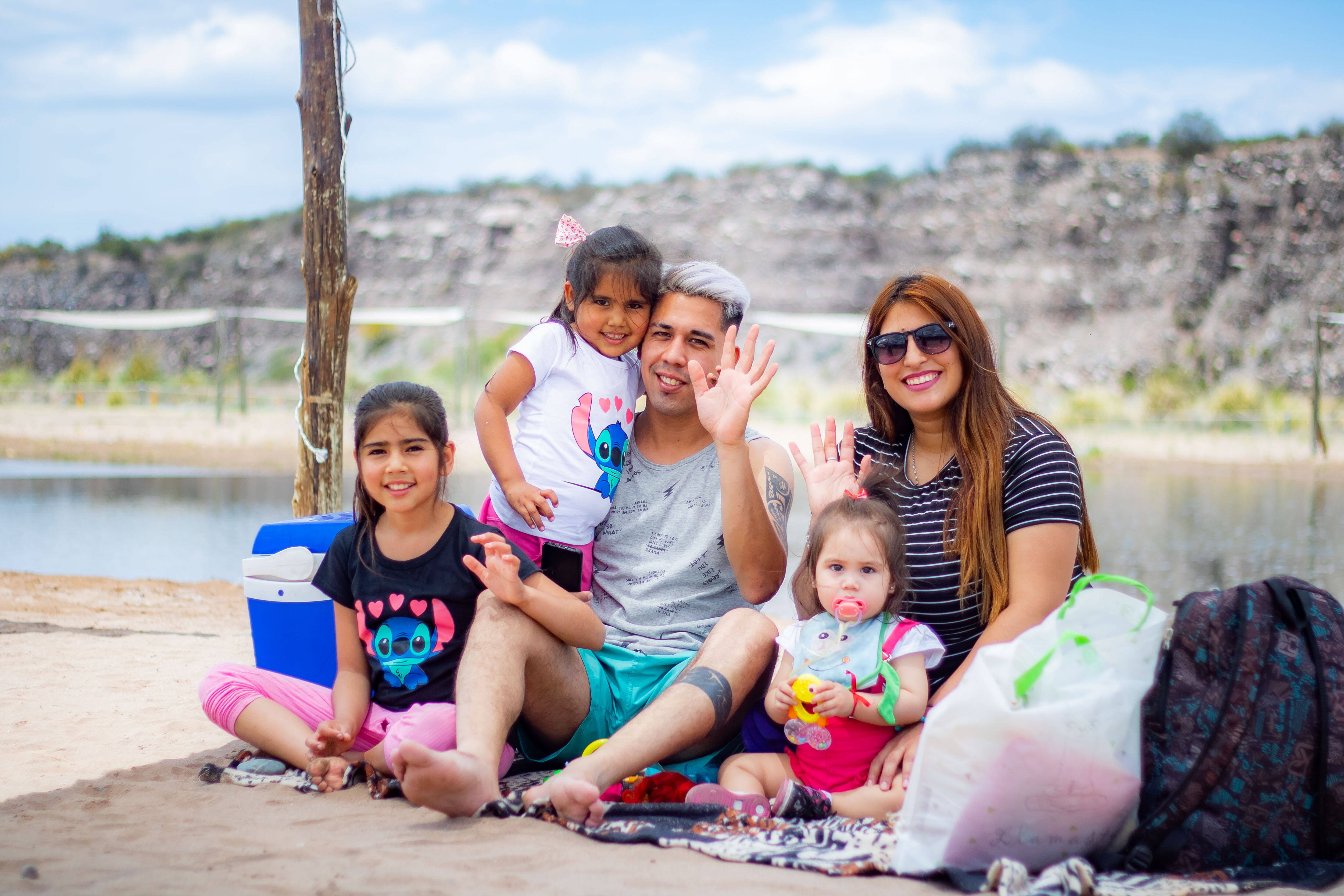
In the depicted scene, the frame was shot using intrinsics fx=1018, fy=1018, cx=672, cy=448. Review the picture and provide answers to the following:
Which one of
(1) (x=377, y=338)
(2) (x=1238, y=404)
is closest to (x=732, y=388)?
(2) (x=1238, y=404)

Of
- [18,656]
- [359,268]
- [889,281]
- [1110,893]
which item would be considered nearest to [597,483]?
[889,281]

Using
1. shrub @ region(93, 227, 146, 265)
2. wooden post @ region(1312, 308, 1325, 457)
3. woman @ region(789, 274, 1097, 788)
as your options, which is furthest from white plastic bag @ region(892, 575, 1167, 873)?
shrub @ region(93, 227, 146, 265)

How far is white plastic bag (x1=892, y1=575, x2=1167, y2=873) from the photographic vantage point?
1.96 metres

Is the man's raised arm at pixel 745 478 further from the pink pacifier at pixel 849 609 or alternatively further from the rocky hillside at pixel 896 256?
the rocky hillside at pixel 896 256

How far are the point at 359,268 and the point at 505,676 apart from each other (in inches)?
1437

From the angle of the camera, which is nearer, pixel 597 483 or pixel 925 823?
pixel 925 823

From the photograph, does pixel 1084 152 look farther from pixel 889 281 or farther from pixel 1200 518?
pixel 889 281

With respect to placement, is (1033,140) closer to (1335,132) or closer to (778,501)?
(1335,132)

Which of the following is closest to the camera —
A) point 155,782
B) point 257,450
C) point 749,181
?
point 155,782

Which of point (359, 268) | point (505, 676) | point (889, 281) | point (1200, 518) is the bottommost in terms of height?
Result: point (1200, 518)

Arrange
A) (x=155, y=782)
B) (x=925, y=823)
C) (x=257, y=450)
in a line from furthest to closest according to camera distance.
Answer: (x=257, y=450)
(x=155, y=782)
(x=925, y=823)

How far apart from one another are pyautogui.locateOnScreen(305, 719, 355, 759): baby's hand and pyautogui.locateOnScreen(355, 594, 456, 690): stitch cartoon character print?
19 centimetres

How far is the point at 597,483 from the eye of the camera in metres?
3.11

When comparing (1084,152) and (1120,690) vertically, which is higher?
(1084,152)
